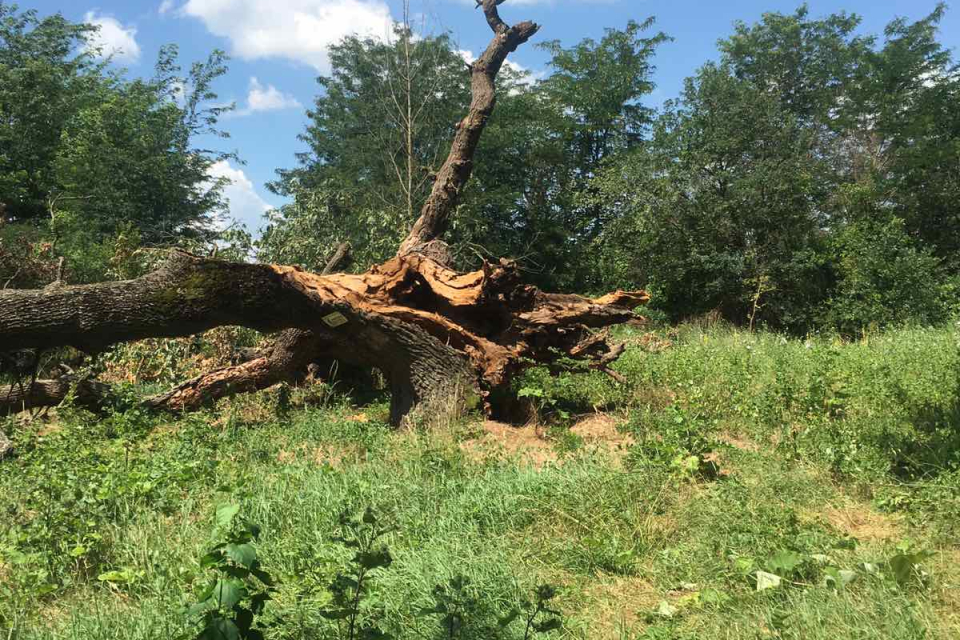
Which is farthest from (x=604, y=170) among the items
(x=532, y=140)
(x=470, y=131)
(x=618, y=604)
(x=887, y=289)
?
(x=618, y=604)

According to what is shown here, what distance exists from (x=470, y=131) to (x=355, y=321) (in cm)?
392

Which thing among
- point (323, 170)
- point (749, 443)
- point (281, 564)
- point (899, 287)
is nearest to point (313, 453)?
point (281, 564)

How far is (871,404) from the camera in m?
5.93

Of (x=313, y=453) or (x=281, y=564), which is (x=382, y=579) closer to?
(x=281, y=564)

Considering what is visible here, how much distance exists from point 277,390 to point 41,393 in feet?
7.46

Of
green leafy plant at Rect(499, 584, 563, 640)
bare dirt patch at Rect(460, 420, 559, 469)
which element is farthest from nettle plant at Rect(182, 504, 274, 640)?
bare dirt patch at Rect(460, 420, 559, 469)

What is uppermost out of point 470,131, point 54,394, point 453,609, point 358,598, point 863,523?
point 470,131

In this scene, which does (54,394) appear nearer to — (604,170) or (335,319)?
(335,319)

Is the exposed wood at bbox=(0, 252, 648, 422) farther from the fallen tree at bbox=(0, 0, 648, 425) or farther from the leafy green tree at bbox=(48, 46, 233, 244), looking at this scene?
the leafy green tree at bbox=(48, 46, 233, 244)

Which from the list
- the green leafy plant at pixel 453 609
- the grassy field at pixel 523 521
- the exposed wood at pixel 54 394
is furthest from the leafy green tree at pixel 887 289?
the exposed wood at pixel 54 394

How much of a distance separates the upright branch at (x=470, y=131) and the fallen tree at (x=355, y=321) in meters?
1.12

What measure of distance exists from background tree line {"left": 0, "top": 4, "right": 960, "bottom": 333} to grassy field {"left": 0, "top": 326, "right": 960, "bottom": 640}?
559 centimetres

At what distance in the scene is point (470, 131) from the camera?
29.3 feet

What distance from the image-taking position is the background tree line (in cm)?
1410
